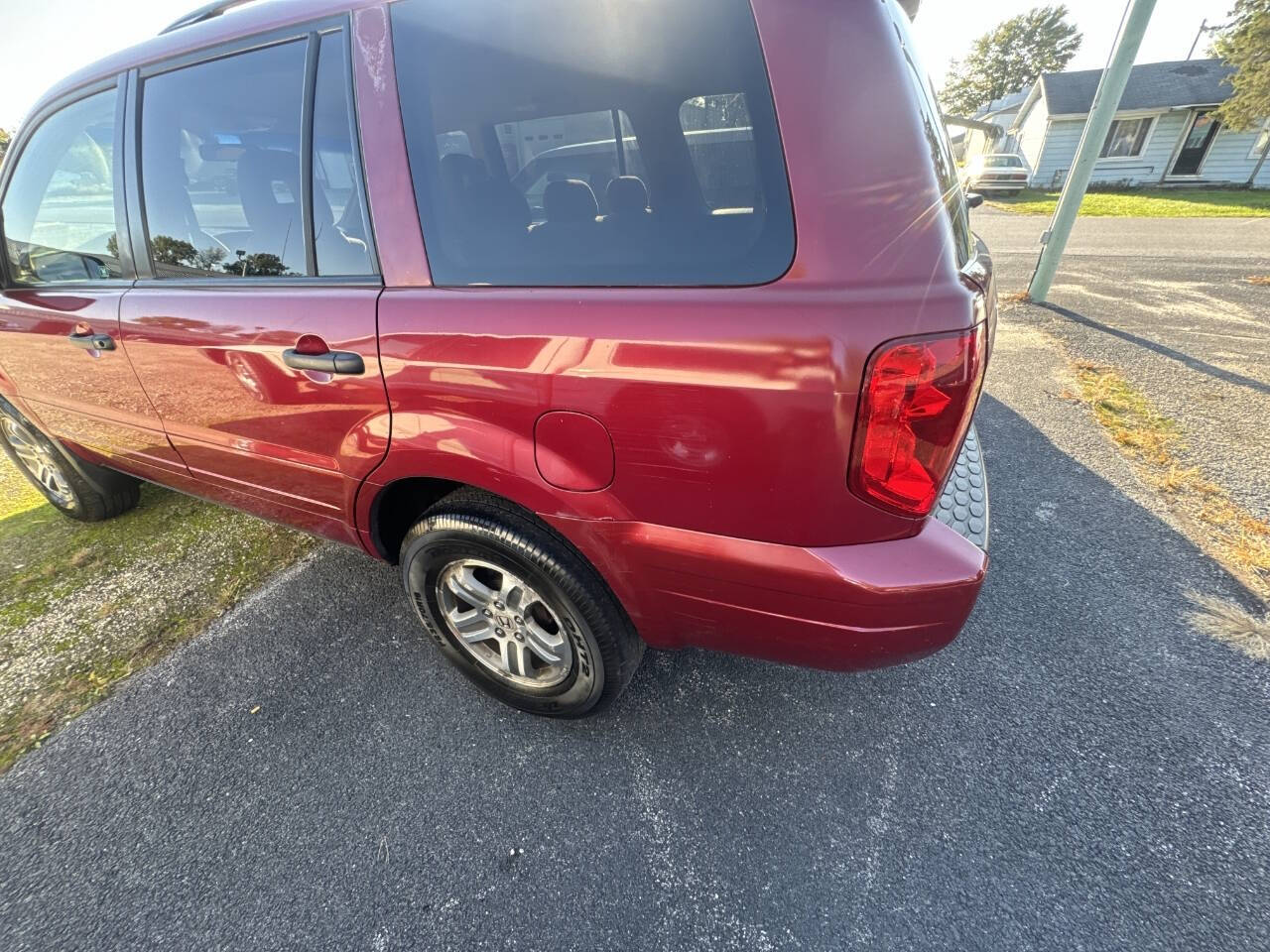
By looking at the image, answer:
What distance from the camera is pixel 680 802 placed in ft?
5.44

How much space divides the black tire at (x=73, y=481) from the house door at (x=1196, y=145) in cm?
3304

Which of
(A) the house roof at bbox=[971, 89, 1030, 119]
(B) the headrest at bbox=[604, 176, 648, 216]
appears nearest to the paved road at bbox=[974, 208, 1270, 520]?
(B) the headrest at bbox=[604, 176, 648, 216]

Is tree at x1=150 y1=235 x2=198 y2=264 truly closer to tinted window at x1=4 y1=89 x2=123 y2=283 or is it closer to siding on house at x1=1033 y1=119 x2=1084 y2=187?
tinted window at x1=4 y1=89 x2=123 y2=283

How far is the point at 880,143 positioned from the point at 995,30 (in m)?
58.8

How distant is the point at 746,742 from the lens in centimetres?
182

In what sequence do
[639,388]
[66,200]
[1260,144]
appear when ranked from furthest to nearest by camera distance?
[1260,144], [66,200], [639,388]

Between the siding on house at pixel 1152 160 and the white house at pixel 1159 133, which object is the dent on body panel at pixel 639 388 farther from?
the siding on house at pixel 1152 160

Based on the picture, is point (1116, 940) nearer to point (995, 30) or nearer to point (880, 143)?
point (880, 143)

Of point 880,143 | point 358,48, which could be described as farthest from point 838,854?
point 358,48

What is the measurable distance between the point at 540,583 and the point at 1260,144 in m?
31.7

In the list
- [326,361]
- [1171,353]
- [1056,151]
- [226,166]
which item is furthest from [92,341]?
[1056,151]

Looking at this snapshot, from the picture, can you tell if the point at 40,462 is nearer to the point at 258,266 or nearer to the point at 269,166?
the point at 258,266

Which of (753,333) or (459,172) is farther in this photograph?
(459,172)

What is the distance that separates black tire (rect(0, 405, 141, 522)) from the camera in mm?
2896
